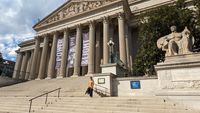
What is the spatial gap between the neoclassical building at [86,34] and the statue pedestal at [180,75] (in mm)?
13706

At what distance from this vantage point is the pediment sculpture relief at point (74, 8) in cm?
3002

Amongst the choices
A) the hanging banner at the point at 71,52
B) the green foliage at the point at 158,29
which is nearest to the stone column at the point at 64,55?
the hanging banner at the point at 71,52

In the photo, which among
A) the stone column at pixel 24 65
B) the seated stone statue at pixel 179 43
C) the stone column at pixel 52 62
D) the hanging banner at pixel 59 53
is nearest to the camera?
the seated stone statue at pixel 179 43

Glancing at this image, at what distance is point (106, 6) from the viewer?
1106 inches

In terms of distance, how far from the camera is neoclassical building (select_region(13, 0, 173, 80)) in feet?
87.1

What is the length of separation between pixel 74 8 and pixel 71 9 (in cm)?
66

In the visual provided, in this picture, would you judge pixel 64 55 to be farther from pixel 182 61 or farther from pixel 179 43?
pixel 182 61

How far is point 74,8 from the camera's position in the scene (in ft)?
107

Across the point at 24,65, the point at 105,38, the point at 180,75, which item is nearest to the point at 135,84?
the point at 180,75

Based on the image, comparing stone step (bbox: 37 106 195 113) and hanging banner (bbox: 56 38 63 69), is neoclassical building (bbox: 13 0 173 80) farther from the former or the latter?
stone step (bbox: 37 106 195 113)

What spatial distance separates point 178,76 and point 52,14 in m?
28.7

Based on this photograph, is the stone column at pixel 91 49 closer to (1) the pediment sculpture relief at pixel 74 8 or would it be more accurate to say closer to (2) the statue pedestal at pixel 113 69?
(1) the pediment sculpture relief at pixel 74 8

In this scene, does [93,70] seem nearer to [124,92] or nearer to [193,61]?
[124,92]

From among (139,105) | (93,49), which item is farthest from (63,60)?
(139,105)
